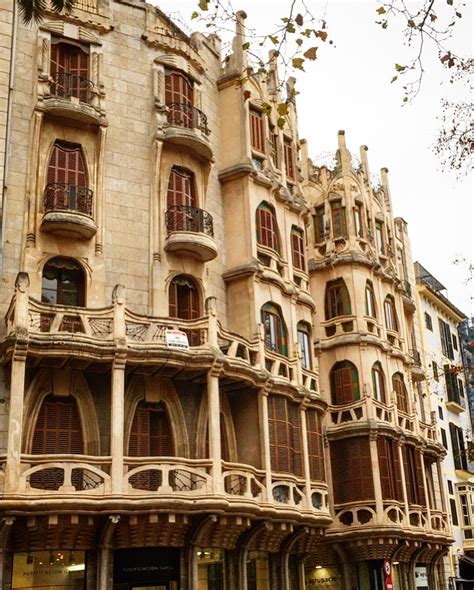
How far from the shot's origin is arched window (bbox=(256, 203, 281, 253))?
3073 centimetres

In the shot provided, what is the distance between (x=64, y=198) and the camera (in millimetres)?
25453

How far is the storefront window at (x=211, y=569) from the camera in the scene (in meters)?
25.1

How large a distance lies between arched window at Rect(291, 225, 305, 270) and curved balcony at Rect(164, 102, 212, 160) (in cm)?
559

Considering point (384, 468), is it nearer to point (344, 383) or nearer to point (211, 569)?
point (344, 383)

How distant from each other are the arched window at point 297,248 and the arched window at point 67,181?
32.6 ft

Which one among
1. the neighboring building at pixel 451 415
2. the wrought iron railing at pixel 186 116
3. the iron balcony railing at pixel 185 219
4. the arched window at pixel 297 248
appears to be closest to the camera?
the iron balcony railing at pixel 185 219

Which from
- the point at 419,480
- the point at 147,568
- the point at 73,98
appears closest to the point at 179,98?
the point at 73,98

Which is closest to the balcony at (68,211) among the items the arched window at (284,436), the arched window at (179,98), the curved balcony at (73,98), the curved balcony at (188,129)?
the curved balcony at (73,98)

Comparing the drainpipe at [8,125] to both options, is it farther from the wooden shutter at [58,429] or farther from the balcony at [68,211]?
the wooden shutter at [58,429]

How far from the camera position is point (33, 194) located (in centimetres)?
2530

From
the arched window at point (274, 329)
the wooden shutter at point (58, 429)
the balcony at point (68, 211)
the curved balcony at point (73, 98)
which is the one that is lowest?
the wooden shutter at point (58, 429)

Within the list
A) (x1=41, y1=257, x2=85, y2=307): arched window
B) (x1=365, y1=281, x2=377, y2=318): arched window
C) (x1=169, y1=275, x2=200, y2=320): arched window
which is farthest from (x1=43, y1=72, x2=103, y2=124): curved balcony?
(x1=365, y1=281, x2=377, y2=318): arched window

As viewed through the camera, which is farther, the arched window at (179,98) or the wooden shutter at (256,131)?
the wooden shutter at (256,131)

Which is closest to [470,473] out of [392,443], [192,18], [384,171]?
[392,443]
